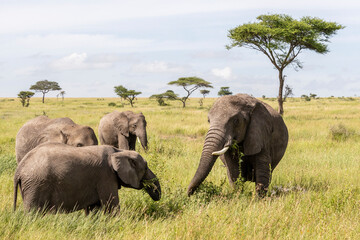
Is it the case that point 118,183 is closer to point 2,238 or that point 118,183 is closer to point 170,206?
point 170,206

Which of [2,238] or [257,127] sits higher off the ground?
[257,127]

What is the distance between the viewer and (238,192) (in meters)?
5.72

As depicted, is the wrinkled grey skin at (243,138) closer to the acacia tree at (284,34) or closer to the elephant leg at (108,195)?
the elephant leg at (108,195)

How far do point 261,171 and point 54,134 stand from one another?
3.87 metres

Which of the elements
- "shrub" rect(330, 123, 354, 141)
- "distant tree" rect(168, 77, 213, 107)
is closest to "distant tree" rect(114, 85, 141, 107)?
"distant tree" rect(168, 77, 213, 107)

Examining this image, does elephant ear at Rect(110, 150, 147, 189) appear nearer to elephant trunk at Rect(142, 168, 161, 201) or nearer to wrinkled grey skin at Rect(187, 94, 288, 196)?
elephant trunk at Rect(142, 168, 161, 201)

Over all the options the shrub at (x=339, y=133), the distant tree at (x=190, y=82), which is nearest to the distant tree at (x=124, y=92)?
the distant tree at (x=190, y=82)

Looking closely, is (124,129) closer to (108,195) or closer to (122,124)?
(122,124)

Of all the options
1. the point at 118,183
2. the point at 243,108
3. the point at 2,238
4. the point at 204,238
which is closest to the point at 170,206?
the point at 118,183

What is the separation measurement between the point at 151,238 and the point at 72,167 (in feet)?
4.38

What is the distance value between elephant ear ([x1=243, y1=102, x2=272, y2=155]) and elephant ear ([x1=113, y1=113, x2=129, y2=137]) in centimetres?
598

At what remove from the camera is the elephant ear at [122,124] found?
11383mm

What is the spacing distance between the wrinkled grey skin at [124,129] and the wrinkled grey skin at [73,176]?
18.7 feet

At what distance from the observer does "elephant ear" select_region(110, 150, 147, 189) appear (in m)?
4.84
